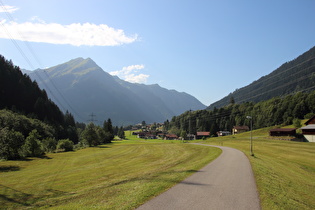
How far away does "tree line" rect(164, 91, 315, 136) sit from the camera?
117562 mm

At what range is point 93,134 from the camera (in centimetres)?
8856

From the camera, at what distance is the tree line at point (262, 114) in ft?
386

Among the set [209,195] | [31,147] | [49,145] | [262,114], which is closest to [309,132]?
[262,114]

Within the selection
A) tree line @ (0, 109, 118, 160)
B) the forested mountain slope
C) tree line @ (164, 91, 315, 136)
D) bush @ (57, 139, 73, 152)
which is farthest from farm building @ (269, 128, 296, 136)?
the forested mountain slope

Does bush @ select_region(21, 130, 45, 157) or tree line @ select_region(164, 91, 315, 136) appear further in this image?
tree line @ select_region(164, 91, 315, 136)

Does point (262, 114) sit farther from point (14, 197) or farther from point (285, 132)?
point (14, 197)

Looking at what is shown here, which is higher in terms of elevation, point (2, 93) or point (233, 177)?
point (2, 93)

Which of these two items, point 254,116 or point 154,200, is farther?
point 254,116

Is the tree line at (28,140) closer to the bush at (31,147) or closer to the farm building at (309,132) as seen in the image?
the bush at (31,147)

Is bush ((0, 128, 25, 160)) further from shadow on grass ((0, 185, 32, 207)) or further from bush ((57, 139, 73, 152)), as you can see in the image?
shadow on grass ((0, 185, 32, 207))

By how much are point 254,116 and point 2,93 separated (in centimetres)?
16766

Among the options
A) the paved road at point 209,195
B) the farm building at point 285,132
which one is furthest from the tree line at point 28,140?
the farm building at point 285,132

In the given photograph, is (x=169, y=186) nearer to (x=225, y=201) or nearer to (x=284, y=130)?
(x=225, y=201)

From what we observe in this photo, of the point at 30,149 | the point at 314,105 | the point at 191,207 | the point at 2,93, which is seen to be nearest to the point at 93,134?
the point at 30,149
